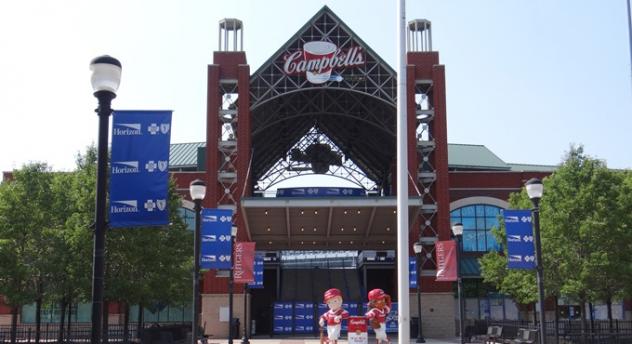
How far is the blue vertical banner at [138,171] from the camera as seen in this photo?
404 inches

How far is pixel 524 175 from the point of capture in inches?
2160

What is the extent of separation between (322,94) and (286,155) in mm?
18194

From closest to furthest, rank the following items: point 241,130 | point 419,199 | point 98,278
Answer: point 98,278 → point 419,199 → point 241,130

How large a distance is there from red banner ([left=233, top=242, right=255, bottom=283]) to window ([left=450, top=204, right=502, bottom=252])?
91.5 ft

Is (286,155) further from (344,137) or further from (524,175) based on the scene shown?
(524,175)

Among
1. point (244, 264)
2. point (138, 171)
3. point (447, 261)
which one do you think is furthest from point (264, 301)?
point (138, 171)

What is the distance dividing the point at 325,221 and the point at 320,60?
1152 cm

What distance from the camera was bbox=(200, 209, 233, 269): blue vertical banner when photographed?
22.7 meters

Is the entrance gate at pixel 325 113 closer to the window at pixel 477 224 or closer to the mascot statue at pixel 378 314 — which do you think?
the window at pixel 477 224

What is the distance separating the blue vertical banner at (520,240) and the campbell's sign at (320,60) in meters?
27.6

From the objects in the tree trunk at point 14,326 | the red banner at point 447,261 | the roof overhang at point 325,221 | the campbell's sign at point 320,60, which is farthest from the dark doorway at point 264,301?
the red banner at point 447,261

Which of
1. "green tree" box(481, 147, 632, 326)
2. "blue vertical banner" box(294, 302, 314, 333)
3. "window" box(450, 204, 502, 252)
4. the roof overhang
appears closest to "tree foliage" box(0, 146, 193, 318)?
the roof overhang

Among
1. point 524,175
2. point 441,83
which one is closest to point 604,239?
point 441,83

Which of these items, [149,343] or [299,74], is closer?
[149,343]
